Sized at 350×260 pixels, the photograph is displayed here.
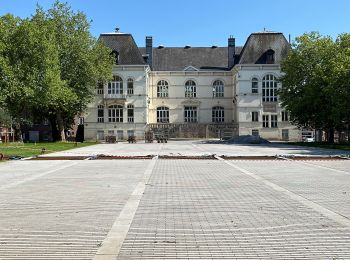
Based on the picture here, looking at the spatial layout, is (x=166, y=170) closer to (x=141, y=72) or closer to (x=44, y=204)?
(x=44, y=204)

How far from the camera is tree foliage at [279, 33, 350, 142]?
49969 millimetres

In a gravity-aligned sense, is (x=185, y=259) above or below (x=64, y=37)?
below

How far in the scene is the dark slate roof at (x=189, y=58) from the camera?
80000 mm

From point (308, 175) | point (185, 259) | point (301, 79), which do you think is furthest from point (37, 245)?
point (301, 79)

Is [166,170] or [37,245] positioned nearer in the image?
[37,245]

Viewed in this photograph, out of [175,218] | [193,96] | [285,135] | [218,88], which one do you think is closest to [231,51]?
[218,88]

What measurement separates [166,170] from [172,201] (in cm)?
893

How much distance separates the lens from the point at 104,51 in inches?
2437

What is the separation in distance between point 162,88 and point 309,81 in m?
30.1

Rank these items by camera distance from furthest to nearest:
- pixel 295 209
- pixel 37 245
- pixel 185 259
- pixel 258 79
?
1. pixel 258 79
2. pixel 295 209
3. pixel 37 245
4. pixel 185 259

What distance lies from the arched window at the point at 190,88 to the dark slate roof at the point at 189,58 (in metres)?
2.56

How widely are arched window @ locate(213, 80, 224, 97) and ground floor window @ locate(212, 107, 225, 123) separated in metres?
2.26

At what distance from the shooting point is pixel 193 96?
3120 inches

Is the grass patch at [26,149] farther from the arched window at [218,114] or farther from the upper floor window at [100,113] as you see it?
the arched window at [218,114]
